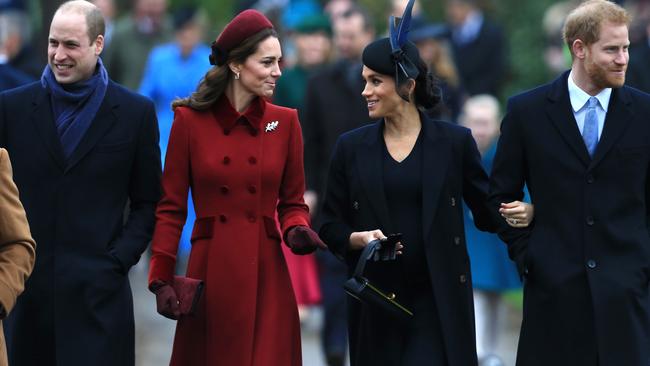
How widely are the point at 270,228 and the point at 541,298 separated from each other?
135 cm

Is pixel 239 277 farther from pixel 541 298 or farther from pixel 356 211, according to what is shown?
pixel 541 298

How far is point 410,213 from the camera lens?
9.23 meters

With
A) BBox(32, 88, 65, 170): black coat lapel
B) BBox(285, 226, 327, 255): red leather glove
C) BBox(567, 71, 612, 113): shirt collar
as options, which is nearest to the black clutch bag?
BBox(285, 226, 327, 255): red leather glove

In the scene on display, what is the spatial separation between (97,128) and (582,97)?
2.33 m

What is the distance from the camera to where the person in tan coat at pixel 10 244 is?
799 cm

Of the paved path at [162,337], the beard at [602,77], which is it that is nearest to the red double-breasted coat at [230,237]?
the beard at [602,77]

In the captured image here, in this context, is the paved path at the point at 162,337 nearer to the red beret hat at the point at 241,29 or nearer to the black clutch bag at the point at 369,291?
the black clutch bag at the point at 369,291

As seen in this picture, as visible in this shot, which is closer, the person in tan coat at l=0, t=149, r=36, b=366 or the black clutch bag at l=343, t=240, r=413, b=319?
the person in tan coat at l=0, t=149, r=36, b=366

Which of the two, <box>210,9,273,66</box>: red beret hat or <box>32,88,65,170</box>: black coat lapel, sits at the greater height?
<box>210,9,273,66</box>: red beret hat

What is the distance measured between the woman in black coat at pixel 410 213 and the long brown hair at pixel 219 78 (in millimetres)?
552

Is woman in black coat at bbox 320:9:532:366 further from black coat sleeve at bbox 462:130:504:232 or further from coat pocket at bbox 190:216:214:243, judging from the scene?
coat pocket at bbox 190:216:214:243

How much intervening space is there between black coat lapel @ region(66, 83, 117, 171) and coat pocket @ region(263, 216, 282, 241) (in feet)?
2.92

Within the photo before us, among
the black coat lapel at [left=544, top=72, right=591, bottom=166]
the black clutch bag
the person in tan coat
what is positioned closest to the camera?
the person in tan coat

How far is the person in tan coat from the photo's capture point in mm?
7988
